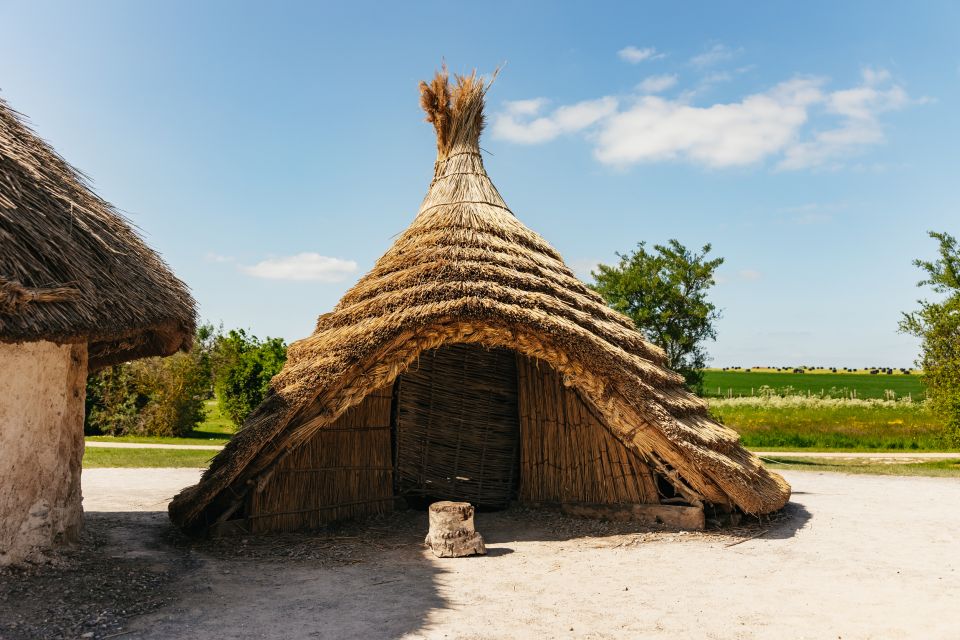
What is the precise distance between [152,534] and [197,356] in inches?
581

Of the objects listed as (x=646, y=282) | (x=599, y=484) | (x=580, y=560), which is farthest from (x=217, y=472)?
(x=646, y=282)

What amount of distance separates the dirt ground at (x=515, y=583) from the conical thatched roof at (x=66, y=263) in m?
2.04

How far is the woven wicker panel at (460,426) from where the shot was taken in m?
9.45

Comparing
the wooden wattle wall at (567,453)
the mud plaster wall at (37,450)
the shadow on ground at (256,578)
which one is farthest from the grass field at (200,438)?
the mud plaster wall at (37,450)

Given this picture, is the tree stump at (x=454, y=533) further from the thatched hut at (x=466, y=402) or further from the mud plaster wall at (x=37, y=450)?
the mud plaster wall at (x=37, y=450)

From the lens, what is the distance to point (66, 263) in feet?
18.6

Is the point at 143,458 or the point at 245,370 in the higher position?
the point at 245,370

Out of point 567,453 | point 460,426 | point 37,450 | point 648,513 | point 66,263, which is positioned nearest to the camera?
point 66,263

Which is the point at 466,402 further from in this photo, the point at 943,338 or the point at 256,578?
the point at 943,338

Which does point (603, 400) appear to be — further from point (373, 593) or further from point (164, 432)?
point (164, 432)

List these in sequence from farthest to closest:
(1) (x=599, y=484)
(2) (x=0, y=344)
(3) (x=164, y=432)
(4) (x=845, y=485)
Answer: (3) (x=164, y=432)
(4) (x=845, y=485)
(1) (x=599, y=484)
(2) (x=0, y=344)

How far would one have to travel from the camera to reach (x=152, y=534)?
756 cm

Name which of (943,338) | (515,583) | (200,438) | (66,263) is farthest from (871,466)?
(200,438)

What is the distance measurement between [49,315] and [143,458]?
10299 millimetres
